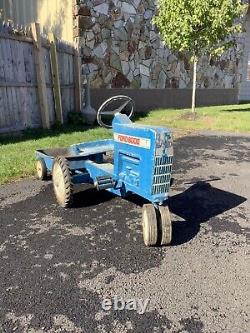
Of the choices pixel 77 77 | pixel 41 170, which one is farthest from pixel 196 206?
pixel 77 77

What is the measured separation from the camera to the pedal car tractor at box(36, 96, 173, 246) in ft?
12.0

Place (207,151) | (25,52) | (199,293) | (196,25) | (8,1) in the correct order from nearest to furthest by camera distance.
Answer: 1. (199,293)
2. (207,151)
3. (25,52)
4. (196,25)
5. (8,1)

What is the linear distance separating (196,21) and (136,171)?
898 cm

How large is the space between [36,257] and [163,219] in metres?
1.31

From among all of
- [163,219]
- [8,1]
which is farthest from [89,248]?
[8,1]

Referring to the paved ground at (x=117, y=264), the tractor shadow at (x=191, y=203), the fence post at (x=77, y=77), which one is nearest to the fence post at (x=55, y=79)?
the fence post at (x=77, y=77)

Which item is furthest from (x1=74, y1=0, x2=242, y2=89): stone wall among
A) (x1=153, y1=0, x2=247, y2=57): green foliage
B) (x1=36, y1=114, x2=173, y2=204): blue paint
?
(x1=36, y1=114, x2=173, y2=204): blue paint

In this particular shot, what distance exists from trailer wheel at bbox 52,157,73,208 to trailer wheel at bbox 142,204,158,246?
1.24 metres

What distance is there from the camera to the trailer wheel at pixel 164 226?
364 cm

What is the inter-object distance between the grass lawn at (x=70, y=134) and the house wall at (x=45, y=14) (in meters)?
4.18

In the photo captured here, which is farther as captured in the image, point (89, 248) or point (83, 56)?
point (83, 56)

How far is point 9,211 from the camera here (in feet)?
15.1

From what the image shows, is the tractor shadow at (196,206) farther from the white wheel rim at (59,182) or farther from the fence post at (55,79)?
the fence post at (55,79)

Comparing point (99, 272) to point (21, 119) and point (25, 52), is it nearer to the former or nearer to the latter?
point (21, 119)
